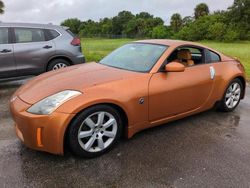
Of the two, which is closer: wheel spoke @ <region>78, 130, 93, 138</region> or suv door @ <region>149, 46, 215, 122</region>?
wheel spoke @ <region>78, 130, 93, 138</region>

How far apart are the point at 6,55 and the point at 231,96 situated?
16.0 feet

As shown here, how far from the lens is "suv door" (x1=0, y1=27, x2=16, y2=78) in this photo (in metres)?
6.73

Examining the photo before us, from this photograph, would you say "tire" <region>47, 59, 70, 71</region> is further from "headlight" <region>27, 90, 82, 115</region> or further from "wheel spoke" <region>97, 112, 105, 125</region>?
"wheel spoke" <region>97, 112, 105, 125</region>

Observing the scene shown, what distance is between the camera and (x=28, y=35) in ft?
23.3

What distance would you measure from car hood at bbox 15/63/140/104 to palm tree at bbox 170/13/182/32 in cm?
6841

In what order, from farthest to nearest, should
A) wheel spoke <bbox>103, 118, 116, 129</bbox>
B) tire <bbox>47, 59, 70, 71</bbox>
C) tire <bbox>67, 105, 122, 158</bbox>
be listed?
tire <bbox>47, 59, 70, 71</bbox> < wheel spoke <bbox>103, 118, 116, 129</bbox> < tire <bbox>67, 105, 122, 158</bbox>

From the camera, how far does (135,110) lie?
12.3 feet

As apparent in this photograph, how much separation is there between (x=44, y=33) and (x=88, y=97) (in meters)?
4.49

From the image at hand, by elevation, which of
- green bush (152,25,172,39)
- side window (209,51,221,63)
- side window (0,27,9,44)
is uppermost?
green bush (152,25,172,39)

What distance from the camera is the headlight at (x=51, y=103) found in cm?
327

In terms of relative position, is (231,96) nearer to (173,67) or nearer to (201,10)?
(173,67)

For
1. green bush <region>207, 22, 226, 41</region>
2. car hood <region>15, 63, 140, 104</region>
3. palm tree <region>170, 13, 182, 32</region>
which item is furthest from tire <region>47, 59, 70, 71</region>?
palm tree <region>170, 13, 182, 32</region>

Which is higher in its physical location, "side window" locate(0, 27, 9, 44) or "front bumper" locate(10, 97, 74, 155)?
"side window" locate(0, 27, 9, 44)

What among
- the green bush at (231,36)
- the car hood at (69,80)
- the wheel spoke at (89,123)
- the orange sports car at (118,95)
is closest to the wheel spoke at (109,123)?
the orange sports car at (118,95)
